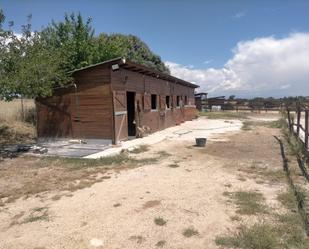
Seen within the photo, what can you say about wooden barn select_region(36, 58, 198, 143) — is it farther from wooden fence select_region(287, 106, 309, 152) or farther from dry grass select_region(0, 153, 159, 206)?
wooden fence select_region(287, 106, 309, 152)

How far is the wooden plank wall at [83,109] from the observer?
494 inches

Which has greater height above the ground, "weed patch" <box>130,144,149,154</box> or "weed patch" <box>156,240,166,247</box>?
"weed patch" <box>130,144,149,154</box>

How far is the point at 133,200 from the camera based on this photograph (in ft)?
19.4

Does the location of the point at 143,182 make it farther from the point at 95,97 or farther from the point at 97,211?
the point at 95,97

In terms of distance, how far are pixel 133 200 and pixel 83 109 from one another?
25.6 feet

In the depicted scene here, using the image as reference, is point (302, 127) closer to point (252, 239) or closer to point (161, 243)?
point (252, 239)

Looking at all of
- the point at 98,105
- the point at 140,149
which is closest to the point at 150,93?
the point at 98,105

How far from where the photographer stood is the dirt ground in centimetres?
443

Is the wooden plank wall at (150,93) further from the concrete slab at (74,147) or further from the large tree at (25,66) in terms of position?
the large tree at (25,66)

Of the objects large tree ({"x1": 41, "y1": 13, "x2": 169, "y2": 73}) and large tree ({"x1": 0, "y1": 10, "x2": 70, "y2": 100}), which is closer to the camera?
large tree ({"x1": 0, "y1": 10, "x2": 70, "y2": 100})

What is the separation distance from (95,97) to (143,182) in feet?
21.2

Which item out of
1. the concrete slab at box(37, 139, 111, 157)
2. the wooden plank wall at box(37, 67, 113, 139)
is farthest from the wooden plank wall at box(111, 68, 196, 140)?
the concrete slab at box(37, 139, 111, 157)

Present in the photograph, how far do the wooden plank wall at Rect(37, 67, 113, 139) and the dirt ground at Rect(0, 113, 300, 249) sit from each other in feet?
10.6

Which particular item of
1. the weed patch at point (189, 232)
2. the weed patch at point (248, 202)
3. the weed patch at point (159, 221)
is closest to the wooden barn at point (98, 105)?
the weed patch at point (248, 202)
